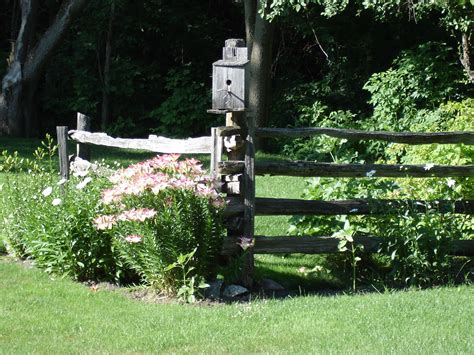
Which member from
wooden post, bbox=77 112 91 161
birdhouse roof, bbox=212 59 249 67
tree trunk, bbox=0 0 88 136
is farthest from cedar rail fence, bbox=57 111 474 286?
tree trunk, bbox=0 0 88 136

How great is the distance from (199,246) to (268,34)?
452 inches

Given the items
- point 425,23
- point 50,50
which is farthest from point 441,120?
point 50,50

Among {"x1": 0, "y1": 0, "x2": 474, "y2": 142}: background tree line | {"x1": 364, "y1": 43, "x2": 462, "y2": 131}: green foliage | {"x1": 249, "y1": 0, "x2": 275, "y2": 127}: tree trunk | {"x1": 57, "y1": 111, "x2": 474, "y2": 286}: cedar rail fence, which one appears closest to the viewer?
{"x1": 57, "y1": 111, "x2": 474, "y2": 286}: cedar rail fence

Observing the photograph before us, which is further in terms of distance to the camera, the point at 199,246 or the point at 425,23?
the point at 425,23

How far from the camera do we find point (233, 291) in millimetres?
7762

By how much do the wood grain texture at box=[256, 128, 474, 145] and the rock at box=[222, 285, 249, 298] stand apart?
56.2 inches

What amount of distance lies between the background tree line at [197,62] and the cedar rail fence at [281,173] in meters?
9.27

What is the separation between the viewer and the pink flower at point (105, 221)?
756 centimetres

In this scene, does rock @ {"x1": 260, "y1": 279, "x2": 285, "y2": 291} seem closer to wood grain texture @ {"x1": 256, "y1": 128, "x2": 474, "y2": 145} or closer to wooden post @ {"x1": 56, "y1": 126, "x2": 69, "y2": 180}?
wood grain texture @ {"x1": 256, "y1": 128, "x2": 474, "y2": 145}

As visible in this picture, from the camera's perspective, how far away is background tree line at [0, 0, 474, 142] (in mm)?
18766

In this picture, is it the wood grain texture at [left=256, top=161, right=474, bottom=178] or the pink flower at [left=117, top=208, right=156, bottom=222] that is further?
the wood grain texture at [left=256, top=161, right=474, bottom=178]

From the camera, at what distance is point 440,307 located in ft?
22.9

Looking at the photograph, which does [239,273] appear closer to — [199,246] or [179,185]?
[199,246]

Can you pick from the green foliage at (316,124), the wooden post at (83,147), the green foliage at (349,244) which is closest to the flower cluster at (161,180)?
the green foliage at (349,244)
